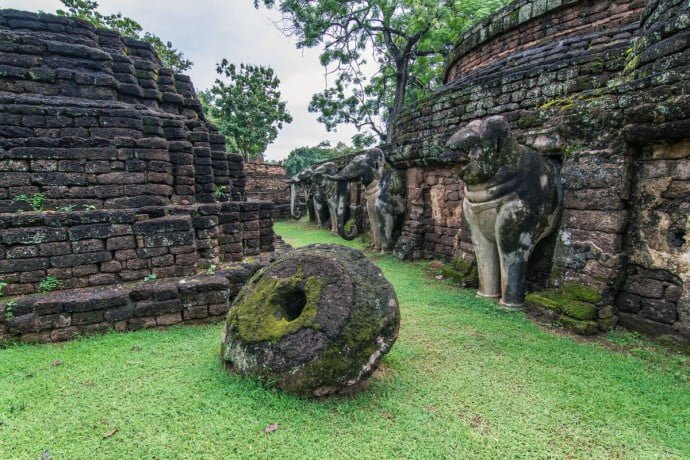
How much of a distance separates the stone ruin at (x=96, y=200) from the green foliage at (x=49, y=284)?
0.01 metres

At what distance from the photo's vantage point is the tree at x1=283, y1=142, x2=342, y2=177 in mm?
31344

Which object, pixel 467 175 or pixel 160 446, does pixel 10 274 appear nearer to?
pixel 160 446

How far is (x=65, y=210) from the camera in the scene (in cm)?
448

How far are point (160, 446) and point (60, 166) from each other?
4.06 m

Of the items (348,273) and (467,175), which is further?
(467,175)

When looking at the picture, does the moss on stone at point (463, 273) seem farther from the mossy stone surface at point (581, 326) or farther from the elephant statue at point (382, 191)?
the elephant statue at point (382, 191)

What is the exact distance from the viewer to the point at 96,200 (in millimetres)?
4727

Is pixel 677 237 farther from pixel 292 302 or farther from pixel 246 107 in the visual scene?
pixel 246 107

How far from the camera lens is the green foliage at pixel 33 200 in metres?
4.38

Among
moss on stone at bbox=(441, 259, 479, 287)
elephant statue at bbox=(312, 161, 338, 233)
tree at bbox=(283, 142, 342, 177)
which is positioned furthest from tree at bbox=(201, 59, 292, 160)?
moss on stone at bbox=(441, 259, 479, 287)

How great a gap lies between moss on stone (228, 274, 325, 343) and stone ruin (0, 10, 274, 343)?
143 centimetres

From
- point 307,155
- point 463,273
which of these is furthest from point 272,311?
point 307,155

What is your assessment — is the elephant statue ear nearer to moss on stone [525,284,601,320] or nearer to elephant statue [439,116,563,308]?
elephant statue [439,116,563,308]

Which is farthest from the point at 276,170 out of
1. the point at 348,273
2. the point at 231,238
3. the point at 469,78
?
the point at 348,273
